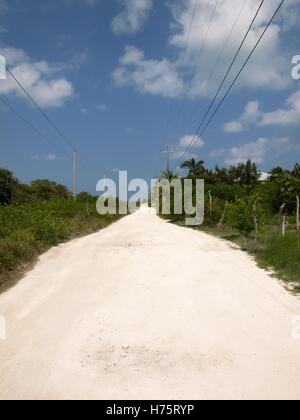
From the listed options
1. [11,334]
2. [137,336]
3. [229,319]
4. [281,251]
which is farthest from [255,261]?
[11,334]

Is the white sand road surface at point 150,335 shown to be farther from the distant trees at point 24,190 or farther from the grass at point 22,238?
the distant trees at point 24,190

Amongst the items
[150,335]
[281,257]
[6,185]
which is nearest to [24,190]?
[6,185]

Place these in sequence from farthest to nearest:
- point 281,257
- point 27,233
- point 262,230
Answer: point 262,230, point 27,233, point 281,257

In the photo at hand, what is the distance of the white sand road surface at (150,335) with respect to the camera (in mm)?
4766

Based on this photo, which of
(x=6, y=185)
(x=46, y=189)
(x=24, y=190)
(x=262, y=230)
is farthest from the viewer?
(x=46, y=189)

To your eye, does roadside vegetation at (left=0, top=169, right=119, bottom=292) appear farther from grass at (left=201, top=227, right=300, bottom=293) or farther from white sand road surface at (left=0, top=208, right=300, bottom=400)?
grass at (left=201, top=227, right=300, bottom=293)

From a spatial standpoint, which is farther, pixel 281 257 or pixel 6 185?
pixel 6 185

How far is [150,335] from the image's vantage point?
6.36m

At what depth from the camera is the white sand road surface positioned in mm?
4766

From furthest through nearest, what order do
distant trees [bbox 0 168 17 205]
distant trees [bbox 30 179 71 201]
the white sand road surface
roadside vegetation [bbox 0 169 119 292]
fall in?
distant trees [bbox 30 179 71 201]
distant trees [bbox 0 168 17 205]
roadside vegetation [bbox 0 169 119 292]
the white sand road surface

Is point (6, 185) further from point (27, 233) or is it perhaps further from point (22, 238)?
point (22, 238)

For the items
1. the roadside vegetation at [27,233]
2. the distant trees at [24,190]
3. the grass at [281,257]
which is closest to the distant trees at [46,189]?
the distant trees at [24,190]

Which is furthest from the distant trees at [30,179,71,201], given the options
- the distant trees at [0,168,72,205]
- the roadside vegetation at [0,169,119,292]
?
the roadside vegetation at [0,169,119,292]
